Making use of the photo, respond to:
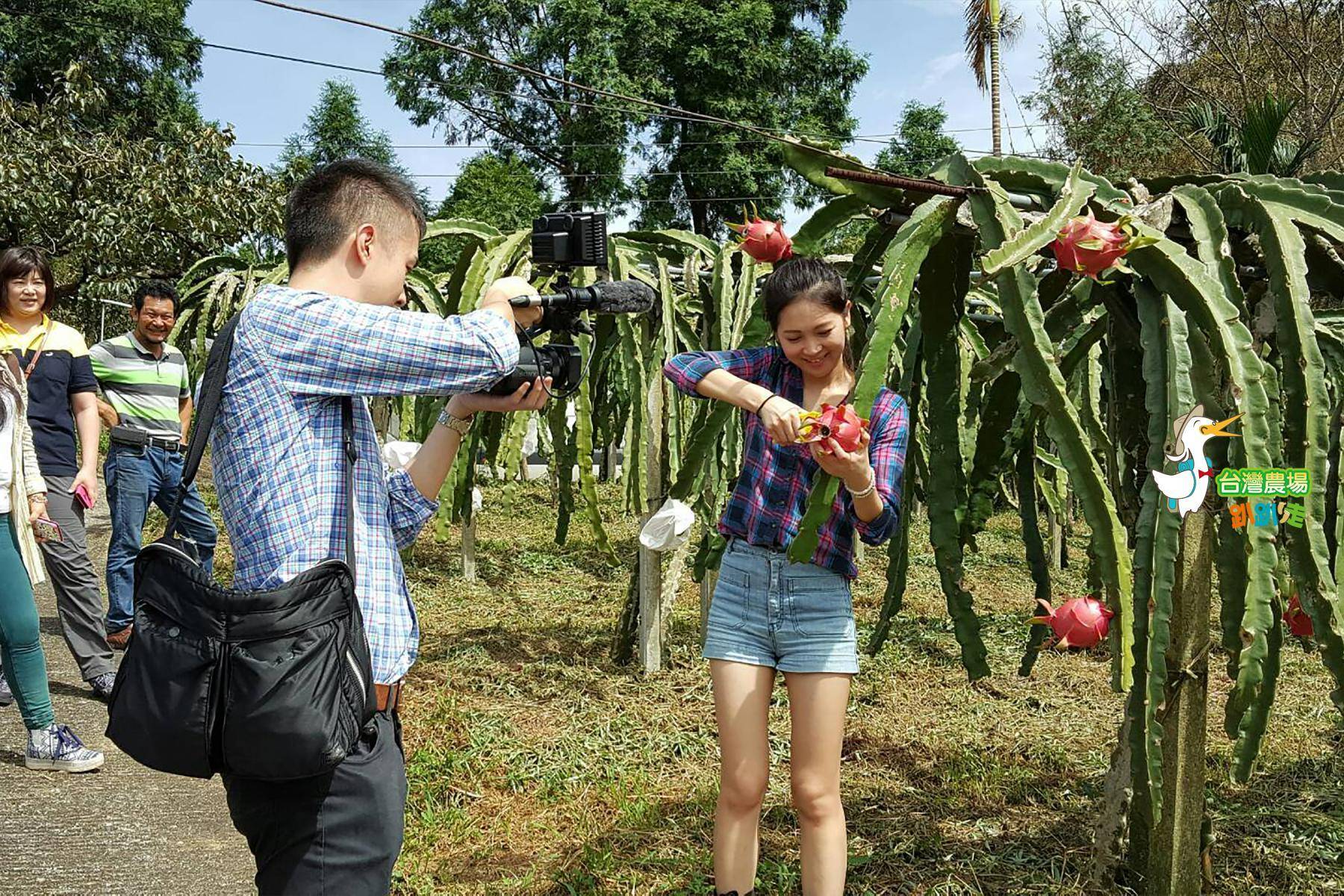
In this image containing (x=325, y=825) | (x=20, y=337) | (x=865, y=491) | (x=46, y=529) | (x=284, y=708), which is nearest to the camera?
(x=284, y=708)

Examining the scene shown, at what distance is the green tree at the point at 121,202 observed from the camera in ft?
39.2

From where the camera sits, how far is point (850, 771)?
4242mm

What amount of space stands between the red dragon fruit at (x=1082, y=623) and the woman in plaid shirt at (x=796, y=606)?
0.43m

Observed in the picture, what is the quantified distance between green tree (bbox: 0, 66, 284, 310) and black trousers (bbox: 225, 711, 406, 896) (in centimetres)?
1153

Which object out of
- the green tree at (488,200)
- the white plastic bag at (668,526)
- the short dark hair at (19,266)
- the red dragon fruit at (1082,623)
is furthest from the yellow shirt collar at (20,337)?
→ the green tree at (488,200)

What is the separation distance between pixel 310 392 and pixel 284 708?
520mm

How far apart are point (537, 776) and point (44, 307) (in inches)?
112

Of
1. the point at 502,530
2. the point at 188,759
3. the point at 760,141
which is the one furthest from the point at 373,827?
the point at 760,141

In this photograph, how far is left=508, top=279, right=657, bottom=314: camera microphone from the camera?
2.15 meters

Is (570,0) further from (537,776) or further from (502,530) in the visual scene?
(537,776)

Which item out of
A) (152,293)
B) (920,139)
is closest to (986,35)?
(920,139)

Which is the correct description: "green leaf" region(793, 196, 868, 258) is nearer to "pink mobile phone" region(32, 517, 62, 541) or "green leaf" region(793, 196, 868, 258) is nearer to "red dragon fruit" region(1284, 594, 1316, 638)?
"red dragon fruit" region(1284, 594, 1316, 638)

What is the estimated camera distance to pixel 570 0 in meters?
22.0

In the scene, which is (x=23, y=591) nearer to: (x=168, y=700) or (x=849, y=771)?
(x=168, y=700)
